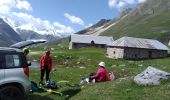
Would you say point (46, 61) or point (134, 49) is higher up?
point (134, 49)

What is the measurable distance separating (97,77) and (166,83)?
5.55m

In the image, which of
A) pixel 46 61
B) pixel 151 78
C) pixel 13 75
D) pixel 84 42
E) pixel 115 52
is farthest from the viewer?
pixel 84 42

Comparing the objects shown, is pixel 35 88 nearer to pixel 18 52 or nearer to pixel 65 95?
pixel 65 95

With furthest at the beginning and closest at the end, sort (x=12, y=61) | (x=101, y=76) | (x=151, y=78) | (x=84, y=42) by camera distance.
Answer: (x=84, y=42), (x=101, y=76), (x=151, y=78), (x=12, y=61)

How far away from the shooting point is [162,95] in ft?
61.6

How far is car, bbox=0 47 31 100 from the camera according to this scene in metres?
17.6

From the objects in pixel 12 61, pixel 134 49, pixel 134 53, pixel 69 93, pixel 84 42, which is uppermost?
pixel 84 42

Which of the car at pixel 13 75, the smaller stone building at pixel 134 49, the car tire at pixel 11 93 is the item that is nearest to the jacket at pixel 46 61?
the car at pixel 13 75

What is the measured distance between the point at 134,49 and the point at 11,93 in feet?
237

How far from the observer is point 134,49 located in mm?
88562

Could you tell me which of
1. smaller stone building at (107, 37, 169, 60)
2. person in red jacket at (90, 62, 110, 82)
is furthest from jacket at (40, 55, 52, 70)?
smaller stone building at (107, 37, 169, 60)

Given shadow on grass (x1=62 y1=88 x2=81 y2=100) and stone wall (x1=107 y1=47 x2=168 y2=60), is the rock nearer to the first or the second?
shadow on grass (x1=62 y1=88 x2=81 y2=100)

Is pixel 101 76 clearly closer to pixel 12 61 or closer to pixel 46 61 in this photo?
pixel 46 61

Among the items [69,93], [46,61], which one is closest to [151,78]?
[69,93]
